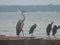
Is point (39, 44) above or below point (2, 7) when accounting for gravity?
below

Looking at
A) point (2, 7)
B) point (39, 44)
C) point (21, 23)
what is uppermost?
point (2, 7)

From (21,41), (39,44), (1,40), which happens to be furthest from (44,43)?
(1,40)

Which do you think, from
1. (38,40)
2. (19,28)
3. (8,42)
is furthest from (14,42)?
(19,28)

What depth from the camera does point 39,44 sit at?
5.35 m

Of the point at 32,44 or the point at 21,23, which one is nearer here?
the point at 32,44

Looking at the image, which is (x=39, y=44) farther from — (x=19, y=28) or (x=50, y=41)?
(x=19, y=28)

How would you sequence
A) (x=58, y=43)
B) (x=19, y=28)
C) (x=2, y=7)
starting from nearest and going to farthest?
(x=58, y=43) → (x=19, y=28) → (x=2, y=7)

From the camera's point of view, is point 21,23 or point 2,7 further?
point 2,7

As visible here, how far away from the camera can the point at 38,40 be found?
17.6 feet

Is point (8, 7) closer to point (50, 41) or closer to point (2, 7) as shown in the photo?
point (2, 7)

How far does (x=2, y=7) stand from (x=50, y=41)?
49.3 m

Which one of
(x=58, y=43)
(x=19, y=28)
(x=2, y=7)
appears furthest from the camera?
(x=2, y=7)

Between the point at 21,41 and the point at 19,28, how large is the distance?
2.32 metres

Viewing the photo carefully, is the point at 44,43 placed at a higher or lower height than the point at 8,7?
lower
